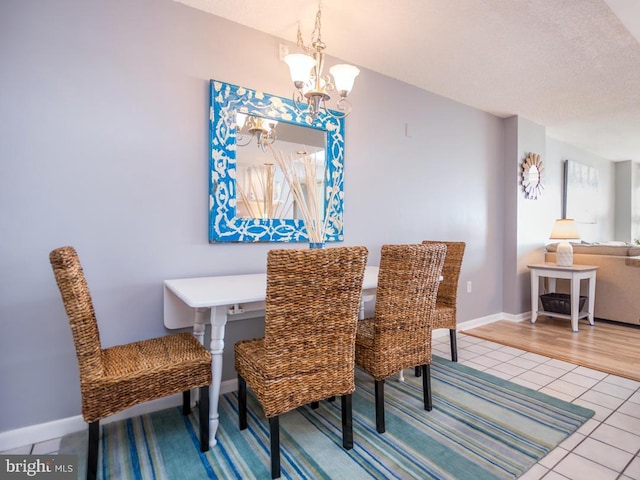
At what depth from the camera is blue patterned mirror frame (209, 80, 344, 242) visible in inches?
81.0

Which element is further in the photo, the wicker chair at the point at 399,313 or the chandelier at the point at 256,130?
the chandelier at the point at 256,130

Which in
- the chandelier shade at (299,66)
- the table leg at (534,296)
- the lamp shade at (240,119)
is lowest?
the table leg at (534,296)

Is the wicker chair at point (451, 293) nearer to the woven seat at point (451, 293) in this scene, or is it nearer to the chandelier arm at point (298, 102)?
the woven seat at point (451, 293)

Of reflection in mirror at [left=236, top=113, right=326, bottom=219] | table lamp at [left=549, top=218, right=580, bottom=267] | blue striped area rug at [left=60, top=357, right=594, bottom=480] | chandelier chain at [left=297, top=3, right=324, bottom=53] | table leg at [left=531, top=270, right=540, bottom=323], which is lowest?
blue striped area rug at [left=60, top=357, right=594, bottom=480]

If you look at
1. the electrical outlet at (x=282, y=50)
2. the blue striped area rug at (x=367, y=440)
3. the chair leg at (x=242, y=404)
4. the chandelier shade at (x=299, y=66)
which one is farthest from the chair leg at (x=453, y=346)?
the electrical outlet at (x=282, y=50)

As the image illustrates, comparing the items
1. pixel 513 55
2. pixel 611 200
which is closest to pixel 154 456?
pixel 513 55

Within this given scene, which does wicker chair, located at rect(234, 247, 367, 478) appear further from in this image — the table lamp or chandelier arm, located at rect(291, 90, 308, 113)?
the table lamp

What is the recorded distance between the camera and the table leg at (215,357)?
1.52 metres

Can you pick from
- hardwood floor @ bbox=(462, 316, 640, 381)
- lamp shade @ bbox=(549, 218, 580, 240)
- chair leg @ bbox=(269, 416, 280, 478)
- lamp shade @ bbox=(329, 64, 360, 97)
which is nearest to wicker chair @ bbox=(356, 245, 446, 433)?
chair leg @ bbox=(269, 416, 280, 478)

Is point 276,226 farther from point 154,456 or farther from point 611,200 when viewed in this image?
point 611,200

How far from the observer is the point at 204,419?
4.99ft

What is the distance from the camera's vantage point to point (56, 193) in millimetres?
1671

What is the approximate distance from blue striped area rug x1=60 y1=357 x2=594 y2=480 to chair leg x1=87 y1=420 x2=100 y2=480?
0.43 feet

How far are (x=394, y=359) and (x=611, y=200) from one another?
657 centimetres
